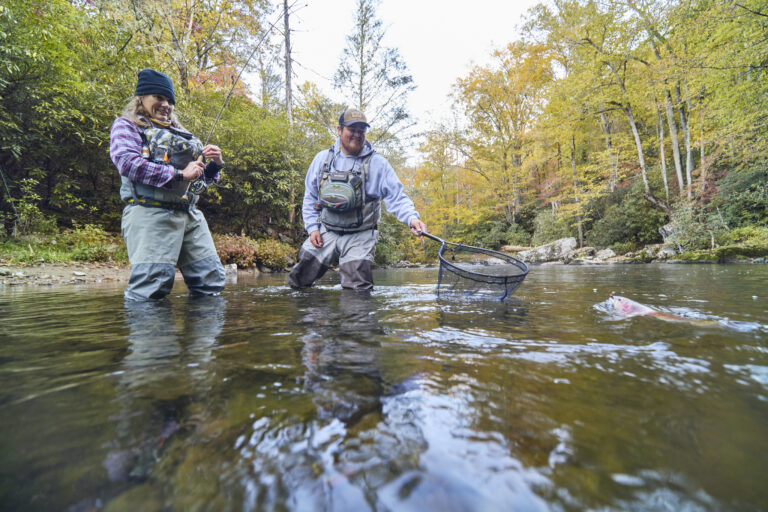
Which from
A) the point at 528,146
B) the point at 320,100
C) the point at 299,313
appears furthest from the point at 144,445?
the point at 528,146

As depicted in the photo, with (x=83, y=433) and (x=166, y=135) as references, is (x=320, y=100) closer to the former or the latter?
(x=166, y=135)

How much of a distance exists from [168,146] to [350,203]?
1.89 m

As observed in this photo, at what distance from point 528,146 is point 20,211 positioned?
79.0 feet

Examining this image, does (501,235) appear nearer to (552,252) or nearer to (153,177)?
(552,252)

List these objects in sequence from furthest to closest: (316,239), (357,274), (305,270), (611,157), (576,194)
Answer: (576,194) < (611,157) < (305,270) < (316,239) < (357,274)

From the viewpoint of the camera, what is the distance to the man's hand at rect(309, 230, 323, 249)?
4270 millimetres

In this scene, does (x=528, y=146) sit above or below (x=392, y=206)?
above

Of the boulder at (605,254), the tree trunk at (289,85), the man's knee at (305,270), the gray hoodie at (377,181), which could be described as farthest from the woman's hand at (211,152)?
the boulder at (605,254)

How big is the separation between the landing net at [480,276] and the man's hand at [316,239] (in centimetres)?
164

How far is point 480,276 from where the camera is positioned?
3.22 metres

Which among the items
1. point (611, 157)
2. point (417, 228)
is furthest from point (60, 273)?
point (611, 157)

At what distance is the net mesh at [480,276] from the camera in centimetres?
323

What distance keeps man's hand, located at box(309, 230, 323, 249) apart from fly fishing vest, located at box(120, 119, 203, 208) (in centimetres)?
151

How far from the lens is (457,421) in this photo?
0.88 meters
